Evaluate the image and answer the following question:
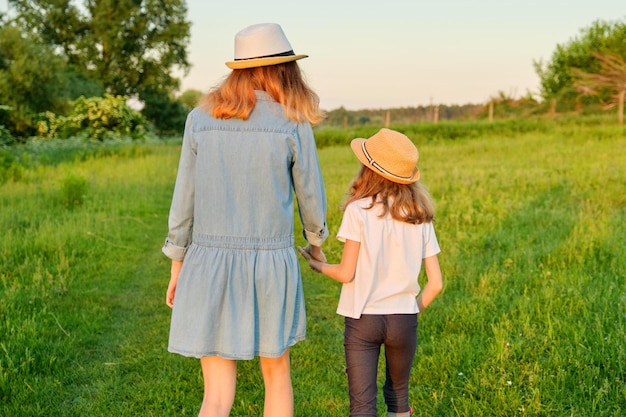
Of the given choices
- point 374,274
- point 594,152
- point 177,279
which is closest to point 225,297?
point 177,279

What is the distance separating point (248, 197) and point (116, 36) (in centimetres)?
4882

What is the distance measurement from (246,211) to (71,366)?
2.53m

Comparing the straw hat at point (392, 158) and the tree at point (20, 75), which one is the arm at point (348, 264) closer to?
the straw hat at point (392, 158)

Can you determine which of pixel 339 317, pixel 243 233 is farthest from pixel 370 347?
pixel 339 317

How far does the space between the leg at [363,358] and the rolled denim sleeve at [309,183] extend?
418mm

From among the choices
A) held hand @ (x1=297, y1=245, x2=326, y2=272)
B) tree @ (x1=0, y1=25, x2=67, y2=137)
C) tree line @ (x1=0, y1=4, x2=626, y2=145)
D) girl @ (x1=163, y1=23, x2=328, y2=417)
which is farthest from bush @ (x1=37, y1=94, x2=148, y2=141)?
girl @ (x1=163, y1=23, x2=328, y2=417)

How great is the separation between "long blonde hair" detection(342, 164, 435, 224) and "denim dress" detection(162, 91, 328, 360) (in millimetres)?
242

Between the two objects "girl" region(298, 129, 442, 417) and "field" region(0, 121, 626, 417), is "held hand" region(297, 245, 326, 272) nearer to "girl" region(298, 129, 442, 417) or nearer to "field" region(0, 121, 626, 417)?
"girl" region(298, 129, 442, 417)

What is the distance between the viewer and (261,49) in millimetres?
2670

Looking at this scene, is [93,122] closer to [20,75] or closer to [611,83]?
[20,75]

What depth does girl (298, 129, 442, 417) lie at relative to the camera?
2.83 meters

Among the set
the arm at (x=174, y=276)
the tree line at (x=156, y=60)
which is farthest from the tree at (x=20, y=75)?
the arm at (x=174, y=276)

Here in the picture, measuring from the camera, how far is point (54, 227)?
27.9 feet

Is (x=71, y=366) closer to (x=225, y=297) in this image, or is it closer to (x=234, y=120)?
(x=225, y=297)
